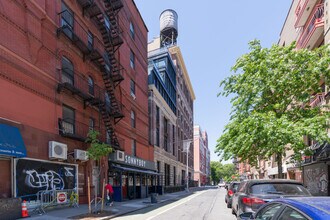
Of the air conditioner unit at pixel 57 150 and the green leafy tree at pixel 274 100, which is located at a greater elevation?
the green leafy tree at pixel 274 100

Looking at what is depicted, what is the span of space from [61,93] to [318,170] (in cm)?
1747

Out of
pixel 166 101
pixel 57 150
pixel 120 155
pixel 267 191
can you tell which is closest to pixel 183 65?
pixel 166 101

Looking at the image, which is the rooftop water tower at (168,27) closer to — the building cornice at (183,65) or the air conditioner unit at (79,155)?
the building cornice at (183,65)

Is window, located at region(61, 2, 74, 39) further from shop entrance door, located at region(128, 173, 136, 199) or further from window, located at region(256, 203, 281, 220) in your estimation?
window, located at region(256, 203, 281, 220)

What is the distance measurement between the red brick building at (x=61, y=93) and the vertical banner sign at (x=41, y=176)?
0.15 feet

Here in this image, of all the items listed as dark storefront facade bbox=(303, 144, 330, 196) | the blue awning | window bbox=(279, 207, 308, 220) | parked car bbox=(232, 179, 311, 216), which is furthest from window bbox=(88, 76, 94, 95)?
window bbox=(279, 207, 308, 220)

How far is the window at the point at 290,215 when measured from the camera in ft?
11.2

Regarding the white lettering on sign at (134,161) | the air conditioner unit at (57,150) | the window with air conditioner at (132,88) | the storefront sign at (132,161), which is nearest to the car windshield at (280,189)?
the air conditioner unit at (57,150)

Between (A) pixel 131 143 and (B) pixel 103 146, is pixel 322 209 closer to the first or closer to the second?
(B) pixel 103 146

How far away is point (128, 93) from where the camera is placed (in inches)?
1195

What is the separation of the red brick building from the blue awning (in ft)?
0.16

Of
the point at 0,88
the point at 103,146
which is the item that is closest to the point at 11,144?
the point at 0,88

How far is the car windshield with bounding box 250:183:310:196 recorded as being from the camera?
8309mm

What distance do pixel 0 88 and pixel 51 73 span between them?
429 centimetres
